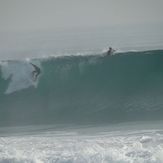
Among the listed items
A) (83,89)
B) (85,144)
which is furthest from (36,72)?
(85,144)

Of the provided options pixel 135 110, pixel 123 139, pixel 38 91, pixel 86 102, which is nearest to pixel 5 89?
pixel 38 91

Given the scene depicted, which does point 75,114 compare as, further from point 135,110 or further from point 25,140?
point 25,140

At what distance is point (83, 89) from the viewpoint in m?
18.3

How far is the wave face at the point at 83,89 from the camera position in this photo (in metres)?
16.9

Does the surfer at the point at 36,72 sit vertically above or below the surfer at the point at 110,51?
below

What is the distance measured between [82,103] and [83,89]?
2.29ft

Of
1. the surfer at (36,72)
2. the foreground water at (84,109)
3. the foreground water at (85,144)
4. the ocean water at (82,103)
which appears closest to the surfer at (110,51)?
the ocean water at (82,103)

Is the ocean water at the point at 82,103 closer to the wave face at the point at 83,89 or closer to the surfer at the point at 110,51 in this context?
the wave face at the point at 83,89

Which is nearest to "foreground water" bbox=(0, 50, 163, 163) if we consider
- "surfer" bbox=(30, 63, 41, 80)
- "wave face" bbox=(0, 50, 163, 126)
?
"wave face" bbox=(0, 50, 163, 126)

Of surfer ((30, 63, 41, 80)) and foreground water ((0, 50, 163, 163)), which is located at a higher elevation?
surfer ((30, 63, 41, 80))

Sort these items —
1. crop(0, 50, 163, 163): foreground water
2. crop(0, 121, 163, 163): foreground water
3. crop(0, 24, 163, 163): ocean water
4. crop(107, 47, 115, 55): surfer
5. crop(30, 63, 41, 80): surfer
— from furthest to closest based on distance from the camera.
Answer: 1. crop(107, 47, 115, 55): surfer
2. crop(30, 63, 41, 80): surfer
3. crop(0, 24, 163, 163): ocean water
4. crop(0, 50, 163, 163): foreground water
5. crop(0, 121, 163, 163): foreground water

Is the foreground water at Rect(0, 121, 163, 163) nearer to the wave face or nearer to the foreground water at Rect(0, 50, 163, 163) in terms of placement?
the foreground water at Rect(0, 50, 163, 163)

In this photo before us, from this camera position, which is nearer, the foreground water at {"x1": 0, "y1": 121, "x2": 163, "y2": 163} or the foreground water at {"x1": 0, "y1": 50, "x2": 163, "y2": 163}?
the foreground water at {"x1": 0, "y1": 121, "x2": 163, "y2": 163}

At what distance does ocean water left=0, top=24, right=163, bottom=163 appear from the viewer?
13.3 metres
